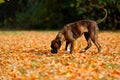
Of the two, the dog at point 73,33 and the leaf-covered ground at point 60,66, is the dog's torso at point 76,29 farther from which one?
the leaf-covered ground at point 60,66

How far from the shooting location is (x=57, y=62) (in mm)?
12688

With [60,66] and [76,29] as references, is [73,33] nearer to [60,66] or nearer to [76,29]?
[76,29]

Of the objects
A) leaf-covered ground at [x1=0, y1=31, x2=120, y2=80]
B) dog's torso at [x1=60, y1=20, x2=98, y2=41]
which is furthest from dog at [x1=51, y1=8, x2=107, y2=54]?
leaf-covered ground at [x1=0, y1=31, x2=120, y2=80]

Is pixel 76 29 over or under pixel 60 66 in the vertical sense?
over

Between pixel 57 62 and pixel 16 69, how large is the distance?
161 cm

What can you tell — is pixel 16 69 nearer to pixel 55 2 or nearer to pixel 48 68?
pixel 48 68

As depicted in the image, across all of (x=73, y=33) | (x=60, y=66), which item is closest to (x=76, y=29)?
(x=73, y=33)

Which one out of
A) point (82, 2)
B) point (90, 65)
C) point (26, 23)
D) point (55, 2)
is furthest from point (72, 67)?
point (26, 23)

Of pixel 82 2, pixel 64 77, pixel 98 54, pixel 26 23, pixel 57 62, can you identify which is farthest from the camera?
pixel 26 23

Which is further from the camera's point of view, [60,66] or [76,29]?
[76,29]

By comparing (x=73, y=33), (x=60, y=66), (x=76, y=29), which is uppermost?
(x=76, y=29)

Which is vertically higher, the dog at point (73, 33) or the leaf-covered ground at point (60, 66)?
the dog at point (73, 33)

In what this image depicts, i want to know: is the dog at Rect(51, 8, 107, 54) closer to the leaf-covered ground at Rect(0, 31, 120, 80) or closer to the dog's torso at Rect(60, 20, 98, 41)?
the dog's torso at Rect(60, 20, 98, 41)

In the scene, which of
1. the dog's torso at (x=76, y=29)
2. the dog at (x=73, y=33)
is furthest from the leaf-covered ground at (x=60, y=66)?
the dog's torso at (x=76, y=29)
